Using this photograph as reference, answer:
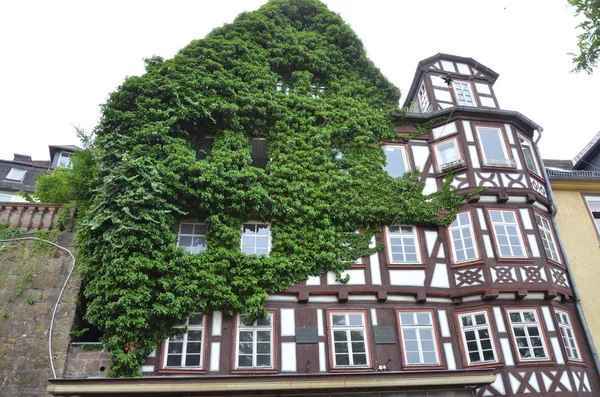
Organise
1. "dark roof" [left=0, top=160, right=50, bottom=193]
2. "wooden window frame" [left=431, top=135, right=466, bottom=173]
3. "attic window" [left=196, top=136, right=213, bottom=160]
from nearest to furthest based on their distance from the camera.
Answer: "wooden window frame" [left=431, top=135, right=466, bottom=173], "attic window" [left=196, top=136, right=213, bottom=160], "dark roof" [left=0, top=160, right=50, bottom=193]

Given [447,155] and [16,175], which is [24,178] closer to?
[16,175]

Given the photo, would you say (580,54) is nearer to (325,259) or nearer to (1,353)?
(325,259)

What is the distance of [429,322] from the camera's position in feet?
45.5

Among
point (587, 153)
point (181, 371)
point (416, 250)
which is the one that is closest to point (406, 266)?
point (416, 250)

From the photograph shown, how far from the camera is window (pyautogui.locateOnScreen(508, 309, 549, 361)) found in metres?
13.1

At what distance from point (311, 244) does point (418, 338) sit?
13.1 feet

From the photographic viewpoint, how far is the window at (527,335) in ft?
42.9

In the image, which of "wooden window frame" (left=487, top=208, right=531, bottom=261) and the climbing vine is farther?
"wooden window frame" (left=487, top=208, right=531, bottom=261)

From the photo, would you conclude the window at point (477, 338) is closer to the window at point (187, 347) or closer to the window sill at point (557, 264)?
the window sill at point (557, 264)

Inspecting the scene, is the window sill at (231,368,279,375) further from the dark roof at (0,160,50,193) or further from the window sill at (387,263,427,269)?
the dark roof at (0,160,50,193)

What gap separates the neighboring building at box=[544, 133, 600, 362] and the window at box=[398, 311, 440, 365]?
5208mm

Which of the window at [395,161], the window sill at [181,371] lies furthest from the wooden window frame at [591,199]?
the window sill at [181,371]

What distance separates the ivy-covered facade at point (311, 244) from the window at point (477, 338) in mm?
52

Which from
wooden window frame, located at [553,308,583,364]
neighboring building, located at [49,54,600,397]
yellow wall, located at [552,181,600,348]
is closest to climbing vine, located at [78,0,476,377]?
neighboring building, located at [49,54,600,397]
